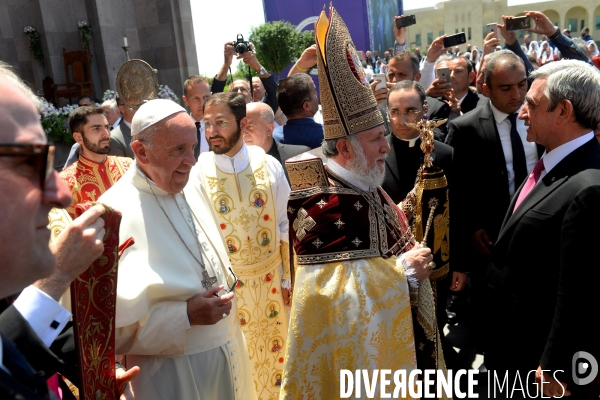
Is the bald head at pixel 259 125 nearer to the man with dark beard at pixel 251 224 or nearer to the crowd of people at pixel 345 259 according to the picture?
the man with dark beard at pixel 251 224

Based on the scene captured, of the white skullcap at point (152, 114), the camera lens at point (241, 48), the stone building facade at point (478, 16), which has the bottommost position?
the white skullcap at point (152, 114)

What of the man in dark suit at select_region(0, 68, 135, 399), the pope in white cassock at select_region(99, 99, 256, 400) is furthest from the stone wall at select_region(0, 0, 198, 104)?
the man in dark suit at select_region(0, 68, 135, 399)

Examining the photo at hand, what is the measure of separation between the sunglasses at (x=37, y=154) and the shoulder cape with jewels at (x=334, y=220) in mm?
1639

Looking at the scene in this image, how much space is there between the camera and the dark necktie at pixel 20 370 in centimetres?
95

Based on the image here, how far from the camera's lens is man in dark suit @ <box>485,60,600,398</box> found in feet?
7.84

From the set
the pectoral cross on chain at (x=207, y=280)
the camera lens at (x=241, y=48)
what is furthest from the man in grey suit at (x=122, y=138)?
the pectoral cross on chain at (x=207, y=280)

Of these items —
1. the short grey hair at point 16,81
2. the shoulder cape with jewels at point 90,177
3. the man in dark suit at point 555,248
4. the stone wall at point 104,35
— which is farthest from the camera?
the stone wall at point 104,35

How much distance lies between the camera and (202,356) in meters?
2.39

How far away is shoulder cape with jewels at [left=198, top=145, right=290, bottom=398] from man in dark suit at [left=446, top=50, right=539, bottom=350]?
1.48 metres

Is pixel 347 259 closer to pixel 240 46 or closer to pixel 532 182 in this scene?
pixel 532 182

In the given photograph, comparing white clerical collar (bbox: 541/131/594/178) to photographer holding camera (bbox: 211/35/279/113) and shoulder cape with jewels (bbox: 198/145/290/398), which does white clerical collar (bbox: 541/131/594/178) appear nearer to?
shoulder cape with jewels (bbox: 198/145/290/398)

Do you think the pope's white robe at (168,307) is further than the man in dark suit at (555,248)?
No

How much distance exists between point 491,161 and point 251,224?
1986 millimetres

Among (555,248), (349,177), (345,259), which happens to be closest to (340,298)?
(345,259)
